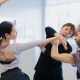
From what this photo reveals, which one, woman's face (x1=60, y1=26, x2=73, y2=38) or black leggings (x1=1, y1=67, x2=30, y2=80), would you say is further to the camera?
woman's face (x1=60, y1=26, x2=73, y2=38)

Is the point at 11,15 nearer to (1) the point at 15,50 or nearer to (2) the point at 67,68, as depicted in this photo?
(2) the point at 67,68

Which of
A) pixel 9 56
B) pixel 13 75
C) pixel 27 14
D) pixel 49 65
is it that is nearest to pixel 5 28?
pixel 9 56

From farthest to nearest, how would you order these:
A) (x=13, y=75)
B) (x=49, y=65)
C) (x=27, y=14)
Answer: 1. (x=27, y=14)
2. (x=49, y=65)
3. (x=13, y=75)

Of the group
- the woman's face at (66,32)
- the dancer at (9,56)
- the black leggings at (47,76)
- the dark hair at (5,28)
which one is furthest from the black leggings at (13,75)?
the woman's face at (66,32)

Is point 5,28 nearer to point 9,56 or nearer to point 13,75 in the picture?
point 9,56

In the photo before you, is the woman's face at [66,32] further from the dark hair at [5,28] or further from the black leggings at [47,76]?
the dark hair at [5,28]

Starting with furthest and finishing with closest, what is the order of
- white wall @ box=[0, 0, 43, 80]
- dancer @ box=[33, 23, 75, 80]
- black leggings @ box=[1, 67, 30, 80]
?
white wall @ box=[0, 0, 43, 80] < dancer @ box=[33, 23, 75, 80] < black leggings @ box=[1, 67, 30, 80]

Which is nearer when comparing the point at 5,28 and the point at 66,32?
the point at 5,28

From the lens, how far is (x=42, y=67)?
196 centimetres

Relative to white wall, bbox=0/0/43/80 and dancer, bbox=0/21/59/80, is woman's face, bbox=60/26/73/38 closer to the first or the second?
dancer, bbox=0/21/59/80

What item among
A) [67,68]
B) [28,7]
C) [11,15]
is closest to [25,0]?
[28,7]

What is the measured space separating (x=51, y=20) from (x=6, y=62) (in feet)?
6.73

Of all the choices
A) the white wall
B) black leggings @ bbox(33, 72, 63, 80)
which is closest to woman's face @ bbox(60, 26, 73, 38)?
black leggings @ bbox(33, 72, 63, 80)

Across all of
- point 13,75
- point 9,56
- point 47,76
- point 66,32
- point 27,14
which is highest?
point 27,14
